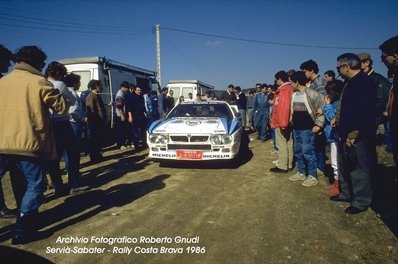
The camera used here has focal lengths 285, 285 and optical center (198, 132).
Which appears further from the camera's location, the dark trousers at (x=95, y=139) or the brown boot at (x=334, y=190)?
the dark trousers at (x=95, y=139)

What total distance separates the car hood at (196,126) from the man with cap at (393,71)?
305 centimetres

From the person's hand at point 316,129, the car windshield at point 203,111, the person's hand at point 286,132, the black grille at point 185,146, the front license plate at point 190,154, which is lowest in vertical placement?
the front license plate at point 190,154

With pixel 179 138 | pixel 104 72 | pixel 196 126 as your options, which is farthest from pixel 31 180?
pixel 104 72

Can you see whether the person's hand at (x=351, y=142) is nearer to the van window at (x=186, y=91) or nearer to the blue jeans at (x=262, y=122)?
the blue jeans at (x=262, y=122)

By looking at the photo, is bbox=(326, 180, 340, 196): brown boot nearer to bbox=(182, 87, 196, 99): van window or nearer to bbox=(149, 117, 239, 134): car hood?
bbox=(149, 117, 239, 134): car hood

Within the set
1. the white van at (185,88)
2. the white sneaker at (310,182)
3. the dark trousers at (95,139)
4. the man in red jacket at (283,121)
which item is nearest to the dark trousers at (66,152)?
the dark trousers at (95,139)

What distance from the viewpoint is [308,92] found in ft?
15.9

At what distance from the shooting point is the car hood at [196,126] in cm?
595

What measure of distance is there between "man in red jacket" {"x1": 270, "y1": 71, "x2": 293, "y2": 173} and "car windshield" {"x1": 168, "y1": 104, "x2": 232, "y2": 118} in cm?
175

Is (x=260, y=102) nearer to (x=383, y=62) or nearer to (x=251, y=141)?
(x=251, y=141)

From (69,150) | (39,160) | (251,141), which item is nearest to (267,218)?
(39,160)

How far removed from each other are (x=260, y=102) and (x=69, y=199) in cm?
730

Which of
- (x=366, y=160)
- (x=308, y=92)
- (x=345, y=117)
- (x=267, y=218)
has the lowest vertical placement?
(x=267, y=218)

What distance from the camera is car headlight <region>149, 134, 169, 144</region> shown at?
6051 mm
